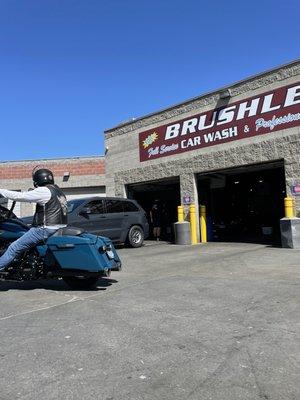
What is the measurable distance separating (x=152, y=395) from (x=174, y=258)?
8400mm

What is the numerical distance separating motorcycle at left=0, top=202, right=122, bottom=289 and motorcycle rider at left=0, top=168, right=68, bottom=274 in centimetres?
14

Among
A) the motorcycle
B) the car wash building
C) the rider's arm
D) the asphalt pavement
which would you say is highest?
the car wash building

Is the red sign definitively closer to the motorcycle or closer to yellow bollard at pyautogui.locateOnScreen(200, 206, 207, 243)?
yellow bollard at pyautogui.locateOnScreen(200, 206, 207, 243)

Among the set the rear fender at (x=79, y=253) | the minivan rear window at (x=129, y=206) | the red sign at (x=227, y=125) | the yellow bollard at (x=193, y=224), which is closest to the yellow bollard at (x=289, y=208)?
the red sign at (x=227, y=125)

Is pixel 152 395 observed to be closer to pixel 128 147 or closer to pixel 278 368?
pixel 278 368

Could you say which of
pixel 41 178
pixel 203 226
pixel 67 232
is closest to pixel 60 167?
pixel 203 226

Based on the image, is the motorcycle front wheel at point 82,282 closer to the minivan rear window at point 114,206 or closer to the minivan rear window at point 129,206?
the minivan rear window at point 114,206

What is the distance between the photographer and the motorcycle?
7.52 metres

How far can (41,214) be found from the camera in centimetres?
776

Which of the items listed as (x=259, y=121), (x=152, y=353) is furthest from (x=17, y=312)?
(x=259, y=121)

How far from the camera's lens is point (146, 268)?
10375mm

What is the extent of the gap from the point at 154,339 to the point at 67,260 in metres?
2.91

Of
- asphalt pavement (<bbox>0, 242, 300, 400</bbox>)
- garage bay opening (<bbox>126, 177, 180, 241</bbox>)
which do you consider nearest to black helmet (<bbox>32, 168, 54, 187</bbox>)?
asphalt pavement (<bbox>0, 242, 300, 400</bbox>)

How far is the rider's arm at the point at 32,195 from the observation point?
7.40 metres
